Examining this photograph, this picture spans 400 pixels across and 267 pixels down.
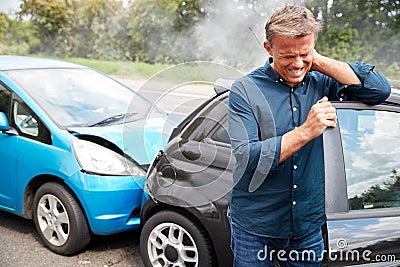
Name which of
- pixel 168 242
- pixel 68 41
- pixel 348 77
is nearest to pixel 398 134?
pixel 348 77

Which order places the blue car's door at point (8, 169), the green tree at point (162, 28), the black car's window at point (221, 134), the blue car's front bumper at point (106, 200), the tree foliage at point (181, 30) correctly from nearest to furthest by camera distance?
the black car's window at point (221, 134), the blue car's front bumper at point (106, 200), the blue car's door at point (8, 169), the tree foliage at point (181, 30), the green tree at point (162, 28)

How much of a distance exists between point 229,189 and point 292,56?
3.65ft

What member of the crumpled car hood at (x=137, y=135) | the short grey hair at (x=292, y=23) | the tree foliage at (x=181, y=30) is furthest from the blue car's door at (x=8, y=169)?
the tree foliage at (x=181, y=30)

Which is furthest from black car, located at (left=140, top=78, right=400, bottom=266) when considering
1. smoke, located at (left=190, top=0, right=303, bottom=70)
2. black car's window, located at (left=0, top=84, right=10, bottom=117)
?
smoke, located at (left=190, top=0, right=303, bottom=70)

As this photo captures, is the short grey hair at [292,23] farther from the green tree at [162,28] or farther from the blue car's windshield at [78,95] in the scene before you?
the green tree at [162,28]

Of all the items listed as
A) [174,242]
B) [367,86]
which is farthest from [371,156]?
[174,242]

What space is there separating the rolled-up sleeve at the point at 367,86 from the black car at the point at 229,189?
8.6 inches

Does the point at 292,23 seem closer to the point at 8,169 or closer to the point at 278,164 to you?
the point at 278,164

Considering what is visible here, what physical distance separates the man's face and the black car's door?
531 mm

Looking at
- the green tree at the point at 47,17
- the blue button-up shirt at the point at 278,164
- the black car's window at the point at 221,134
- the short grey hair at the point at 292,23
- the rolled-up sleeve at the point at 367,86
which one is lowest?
the green tree at the point at 47,17

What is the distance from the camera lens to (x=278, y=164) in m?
1.73

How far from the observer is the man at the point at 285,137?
1.72m

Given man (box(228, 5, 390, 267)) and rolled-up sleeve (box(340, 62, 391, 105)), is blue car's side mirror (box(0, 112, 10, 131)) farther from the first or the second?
rolled-up sleeve (box(340, 62, 391, 105))

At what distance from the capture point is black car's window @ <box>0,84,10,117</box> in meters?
4.05
